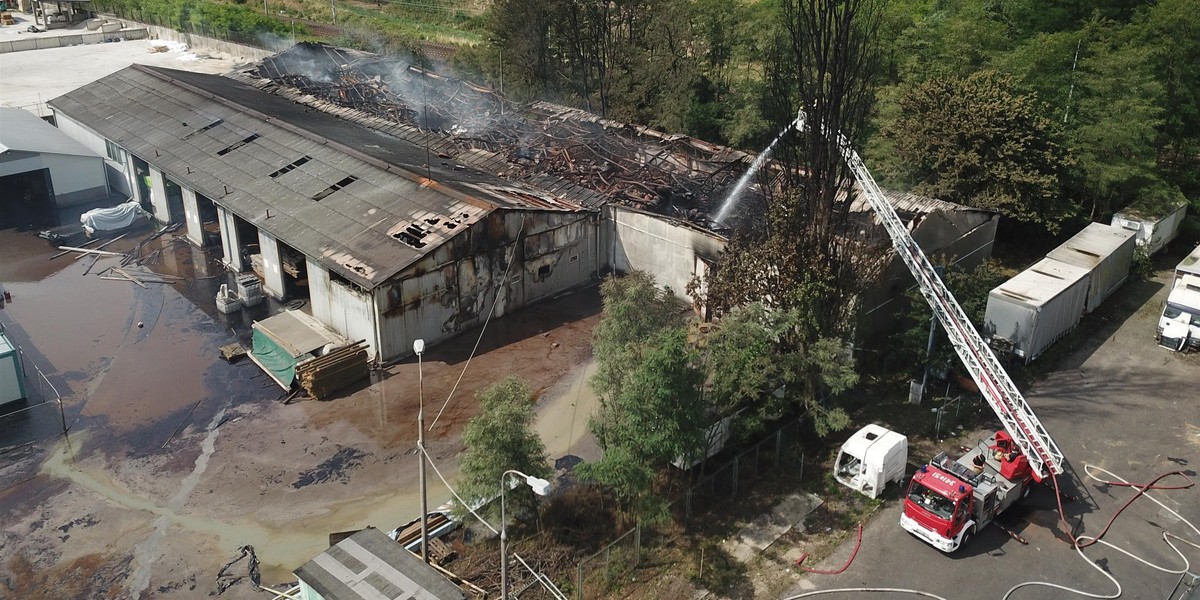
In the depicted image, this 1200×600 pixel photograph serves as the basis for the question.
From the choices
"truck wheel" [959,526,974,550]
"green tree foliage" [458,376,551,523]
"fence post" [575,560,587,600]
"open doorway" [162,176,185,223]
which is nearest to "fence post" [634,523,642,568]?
"fence post" [575,560,587,600]

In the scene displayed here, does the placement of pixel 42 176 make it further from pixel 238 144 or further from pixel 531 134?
pixel 531 134

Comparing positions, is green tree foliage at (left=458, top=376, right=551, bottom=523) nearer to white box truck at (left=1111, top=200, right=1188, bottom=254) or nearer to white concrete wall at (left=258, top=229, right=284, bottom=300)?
white concrete wall at (left=258, top=229, right=284, bottom=300)

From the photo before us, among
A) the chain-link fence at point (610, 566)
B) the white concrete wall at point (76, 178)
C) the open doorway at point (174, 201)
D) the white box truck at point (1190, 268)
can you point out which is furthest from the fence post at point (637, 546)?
the white concrete wall at point (76, 178)

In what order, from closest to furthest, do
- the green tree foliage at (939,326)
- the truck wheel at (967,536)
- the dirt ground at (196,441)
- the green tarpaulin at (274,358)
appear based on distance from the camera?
the truck wheel at (967,536), the dirt ground at (196,441), the green tree foliage at (939,326), the green tarpaulin at (274,358)

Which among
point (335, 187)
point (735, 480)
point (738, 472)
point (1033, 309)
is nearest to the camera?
point (735, 480)

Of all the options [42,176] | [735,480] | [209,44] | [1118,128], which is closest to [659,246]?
[735,480]

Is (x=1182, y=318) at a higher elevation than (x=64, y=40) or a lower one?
lower

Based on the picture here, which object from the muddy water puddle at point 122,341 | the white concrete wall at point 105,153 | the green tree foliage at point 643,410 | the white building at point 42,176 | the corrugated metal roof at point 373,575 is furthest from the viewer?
the white concrete wall at point 105,153

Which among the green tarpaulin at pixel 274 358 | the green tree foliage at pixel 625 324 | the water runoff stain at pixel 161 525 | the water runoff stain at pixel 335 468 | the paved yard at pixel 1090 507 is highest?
the green tree foliage at pixel 625 324

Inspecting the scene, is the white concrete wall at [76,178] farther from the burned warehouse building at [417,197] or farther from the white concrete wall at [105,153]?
the burned warehouse building at [417,197]
